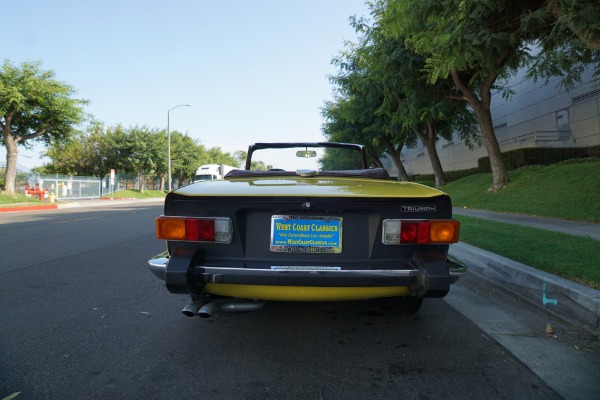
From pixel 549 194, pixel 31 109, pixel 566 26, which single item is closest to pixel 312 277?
pixel 566 26

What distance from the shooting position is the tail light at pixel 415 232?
250 centimetres

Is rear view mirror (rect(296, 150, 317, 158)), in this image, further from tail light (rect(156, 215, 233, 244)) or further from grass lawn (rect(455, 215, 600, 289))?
grass lawn (rect(455, 215, 600, 289))

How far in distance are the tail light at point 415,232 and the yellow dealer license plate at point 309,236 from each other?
319 mm

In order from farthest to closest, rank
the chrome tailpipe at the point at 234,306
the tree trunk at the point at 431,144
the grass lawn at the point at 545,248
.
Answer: the tree trunk at the point at 431,144 → the grass lawn at the point at 545,248 → the chrome tailpipe at the point at 234,306

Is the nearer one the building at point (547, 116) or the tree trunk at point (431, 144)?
the building at point (547, 116)

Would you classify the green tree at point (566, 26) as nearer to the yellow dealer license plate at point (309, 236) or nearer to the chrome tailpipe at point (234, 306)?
the yellow dealer license plate at point (309, 236)

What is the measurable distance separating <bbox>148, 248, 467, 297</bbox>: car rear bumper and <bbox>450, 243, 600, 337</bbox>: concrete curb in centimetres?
73

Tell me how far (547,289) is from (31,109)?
2515 cm

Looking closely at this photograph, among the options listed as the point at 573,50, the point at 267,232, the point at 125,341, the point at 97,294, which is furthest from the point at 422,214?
the point at 573,50

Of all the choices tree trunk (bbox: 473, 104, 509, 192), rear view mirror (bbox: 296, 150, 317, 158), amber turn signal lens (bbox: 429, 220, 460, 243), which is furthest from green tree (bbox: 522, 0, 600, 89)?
amber turn signal lens (bbox: 429, 220, 460, 243)

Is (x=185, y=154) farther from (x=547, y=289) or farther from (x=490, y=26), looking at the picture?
(x=547, y=289)

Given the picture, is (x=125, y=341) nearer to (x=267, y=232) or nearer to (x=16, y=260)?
(x=267, y=232)

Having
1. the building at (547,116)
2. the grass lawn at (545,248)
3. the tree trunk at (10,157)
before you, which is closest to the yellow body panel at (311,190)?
the grass lawn at (545,248)

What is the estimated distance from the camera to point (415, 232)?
8.24 feet
